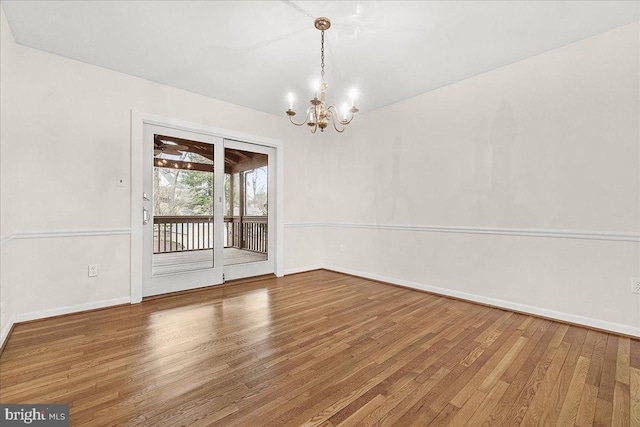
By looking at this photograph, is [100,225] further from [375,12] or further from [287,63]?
[375,12]

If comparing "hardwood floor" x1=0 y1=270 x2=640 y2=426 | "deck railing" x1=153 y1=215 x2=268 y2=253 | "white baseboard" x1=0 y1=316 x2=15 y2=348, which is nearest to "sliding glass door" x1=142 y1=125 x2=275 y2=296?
"deck railing" x1=153 y1=215 x2=268 y2=253

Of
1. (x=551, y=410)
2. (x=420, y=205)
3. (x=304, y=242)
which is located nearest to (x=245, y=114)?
(x=304, y=242)

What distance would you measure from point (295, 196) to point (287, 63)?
7.20ft

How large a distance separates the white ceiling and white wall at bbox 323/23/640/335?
0.38m

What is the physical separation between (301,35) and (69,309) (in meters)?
3.51

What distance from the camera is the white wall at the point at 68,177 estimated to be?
8.63 ft

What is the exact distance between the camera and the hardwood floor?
146cm

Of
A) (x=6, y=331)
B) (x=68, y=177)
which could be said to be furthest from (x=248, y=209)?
(x=6, y=331)

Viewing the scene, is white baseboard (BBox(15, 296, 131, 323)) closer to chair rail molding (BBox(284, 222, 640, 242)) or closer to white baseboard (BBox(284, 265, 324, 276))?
white baseboard (BBox(284, 265, 324, 276))

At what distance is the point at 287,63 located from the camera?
300cm

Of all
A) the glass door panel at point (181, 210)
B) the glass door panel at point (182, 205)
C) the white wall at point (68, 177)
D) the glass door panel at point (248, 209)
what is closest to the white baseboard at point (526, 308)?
the glass door panel at point (248, 209)

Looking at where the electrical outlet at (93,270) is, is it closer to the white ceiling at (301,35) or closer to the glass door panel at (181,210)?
the glass door panel at (181,210)

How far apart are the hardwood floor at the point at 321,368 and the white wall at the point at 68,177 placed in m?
0.34

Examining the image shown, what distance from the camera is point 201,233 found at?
12.5ft
